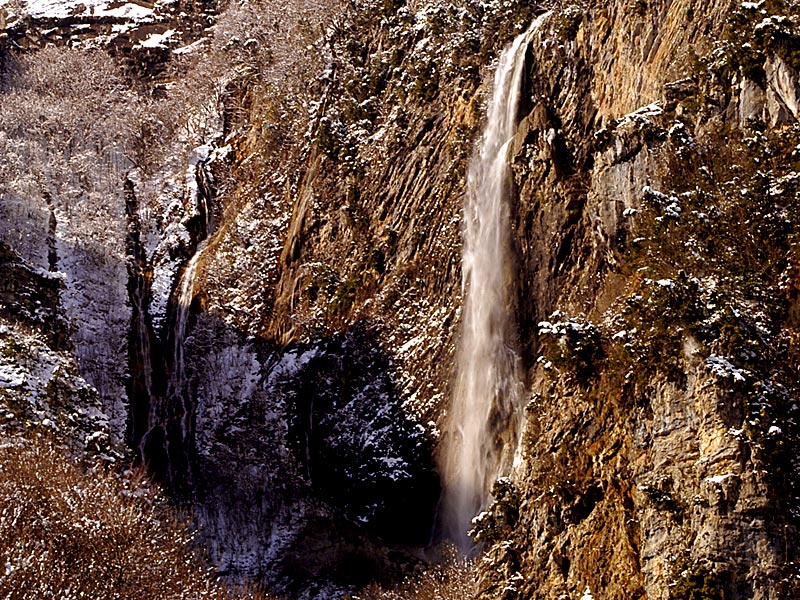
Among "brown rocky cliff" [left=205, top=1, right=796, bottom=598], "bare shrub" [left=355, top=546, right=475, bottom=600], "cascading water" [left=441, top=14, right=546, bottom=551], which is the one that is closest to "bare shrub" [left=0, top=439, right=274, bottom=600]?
"bare shrub" [left=355, top=546, right=475, bottom=600]

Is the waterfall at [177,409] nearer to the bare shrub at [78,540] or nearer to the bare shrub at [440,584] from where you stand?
the bare shrub at [78,540]

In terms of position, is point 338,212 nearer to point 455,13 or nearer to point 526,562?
point 455,13

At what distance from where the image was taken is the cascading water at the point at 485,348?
24.2 meters

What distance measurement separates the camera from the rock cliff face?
56.8 ft

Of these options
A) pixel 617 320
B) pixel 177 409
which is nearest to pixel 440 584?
pixel 617 320

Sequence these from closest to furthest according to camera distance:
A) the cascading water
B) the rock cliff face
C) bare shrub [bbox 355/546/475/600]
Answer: the rock cliff face → bare shrub [bbox 355/546/475/600] → the cascading water

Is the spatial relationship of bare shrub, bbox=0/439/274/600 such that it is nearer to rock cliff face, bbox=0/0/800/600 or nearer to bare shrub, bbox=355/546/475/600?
bare shrub, bbox=355/546/475/600

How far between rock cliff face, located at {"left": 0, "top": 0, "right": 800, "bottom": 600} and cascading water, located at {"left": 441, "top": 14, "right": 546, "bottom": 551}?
1.57 feet

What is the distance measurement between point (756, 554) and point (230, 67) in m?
38.1

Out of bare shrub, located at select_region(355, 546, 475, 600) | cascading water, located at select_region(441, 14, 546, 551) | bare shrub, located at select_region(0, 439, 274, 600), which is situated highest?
cascading water, located at select_region(441, 14, 546, 551)

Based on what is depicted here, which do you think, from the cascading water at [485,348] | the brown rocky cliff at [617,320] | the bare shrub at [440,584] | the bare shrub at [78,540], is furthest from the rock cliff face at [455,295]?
the bare shrub at [78,540]

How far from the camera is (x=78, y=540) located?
18734 millimetres

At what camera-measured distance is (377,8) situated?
38500 millimetres

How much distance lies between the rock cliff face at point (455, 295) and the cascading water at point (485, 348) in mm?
477
